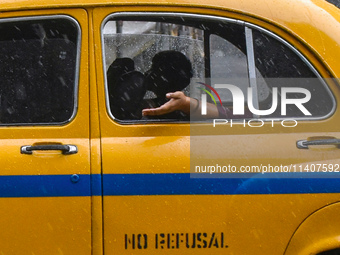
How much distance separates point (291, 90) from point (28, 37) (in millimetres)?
1350

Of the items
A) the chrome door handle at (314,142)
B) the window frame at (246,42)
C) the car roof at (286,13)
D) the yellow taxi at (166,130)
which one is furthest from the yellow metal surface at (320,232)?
the car roof at (286,13)

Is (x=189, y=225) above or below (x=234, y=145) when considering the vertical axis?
below

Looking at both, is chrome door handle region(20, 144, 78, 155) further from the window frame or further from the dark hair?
the dark hair

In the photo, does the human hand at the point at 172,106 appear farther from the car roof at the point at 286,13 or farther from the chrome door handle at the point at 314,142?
the chrome door handle at the point at 314,142

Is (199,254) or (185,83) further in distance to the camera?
(185,83)

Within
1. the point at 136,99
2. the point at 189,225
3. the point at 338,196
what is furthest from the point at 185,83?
the point at 338,196

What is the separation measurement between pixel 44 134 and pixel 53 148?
103 millimetres

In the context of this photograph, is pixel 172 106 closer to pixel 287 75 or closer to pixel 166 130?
pixel 166 130

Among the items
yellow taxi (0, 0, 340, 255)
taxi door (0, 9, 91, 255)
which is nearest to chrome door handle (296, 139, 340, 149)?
yellow taxi (0, 0, 340, 255)

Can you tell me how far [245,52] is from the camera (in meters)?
2.93

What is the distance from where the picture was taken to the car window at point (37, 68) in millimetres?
2930

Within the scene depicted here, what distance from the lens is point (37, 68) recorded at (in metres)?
2.96

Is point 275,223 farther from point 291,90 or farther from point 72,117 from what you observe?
point 72,117

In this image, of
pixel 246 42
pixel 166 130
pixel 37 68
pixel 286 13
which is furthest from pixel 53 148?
pixel 286 13
